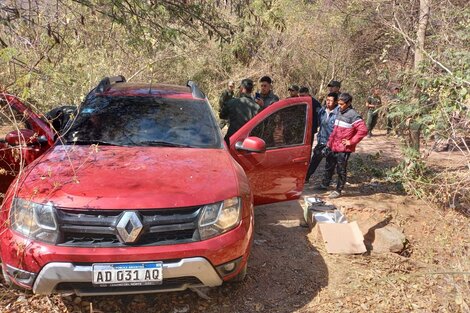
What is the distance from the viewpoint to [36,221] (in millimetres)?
2518

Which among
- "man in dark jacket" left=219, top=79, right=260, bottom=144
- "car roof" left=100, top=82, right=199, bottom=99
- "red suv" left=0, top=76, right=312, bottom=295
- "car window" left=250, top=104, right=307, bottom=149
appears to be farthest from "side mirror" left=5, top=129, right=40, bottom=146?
"man in dark jacket" left=219, top=79, right=260, bottom=144

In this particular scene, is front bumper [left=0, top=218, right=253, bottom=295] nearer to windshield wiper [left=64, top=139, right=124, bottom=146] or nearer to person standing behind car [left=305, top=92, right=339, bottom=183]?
windshield wiper [left=64, top=139, right=124, bottom=146]

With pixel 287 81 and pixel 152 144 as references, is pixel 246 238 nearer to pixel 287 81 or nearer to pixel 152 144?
pixel 152 144

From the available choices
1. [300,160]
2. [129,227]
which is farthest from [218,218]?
[300,160]

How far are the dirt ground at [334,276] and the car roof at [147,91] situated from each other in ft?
5.97

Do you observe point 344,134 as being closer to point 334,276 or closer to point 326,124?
point 326,124

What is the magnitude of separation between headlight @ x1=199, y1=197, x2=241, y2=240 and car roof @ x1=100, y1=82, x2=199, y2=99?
1.75 meters

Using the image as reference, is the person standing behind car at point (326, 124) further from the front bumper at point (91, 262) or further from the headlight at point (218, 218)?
the front bumper at point (91, 262)

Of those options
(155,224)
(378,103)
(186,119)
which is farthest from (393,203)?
(378,103)

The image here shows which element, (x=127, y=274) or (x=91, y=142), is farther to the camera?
(x=91, y=142)

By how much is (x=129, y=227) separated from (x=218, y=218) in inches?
23.6

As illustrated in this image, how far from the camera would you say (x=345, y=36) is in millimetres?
13617

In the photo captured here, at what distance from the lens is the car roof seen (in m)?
4.07

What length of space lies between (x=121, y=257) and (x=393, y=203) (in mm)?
4421
